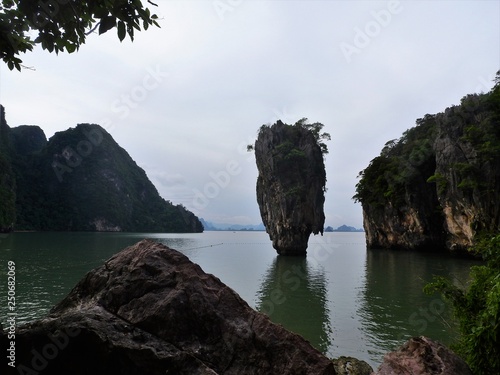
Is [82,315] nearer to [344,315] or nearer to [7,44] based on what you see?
[7,44]

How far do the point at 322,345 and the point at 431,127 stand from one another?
145ft

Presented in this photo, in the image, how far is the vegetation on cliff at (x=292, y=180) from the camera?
38.8m

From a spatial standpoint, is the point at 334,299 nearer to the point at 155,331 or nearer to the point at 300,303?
the point at 300,303

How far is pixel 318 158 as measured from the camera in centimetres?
4156

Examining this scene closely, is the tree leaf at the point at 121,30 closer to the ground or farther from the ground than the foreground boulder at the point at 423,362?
farther from the ground

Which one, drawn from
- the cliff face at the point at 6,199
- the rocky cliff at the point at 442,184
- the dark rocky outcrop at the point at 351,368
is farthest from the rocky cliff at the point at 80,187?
the dark rocky outcrop at the point at 351,368

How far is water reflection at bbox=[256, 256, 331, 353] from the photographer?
1112cm

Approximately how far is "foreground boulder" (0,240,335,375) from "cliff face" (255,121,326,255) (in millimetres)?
Answer: 34428

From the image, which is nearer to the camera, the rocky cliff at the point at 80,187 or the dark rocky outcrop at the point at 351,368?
the dark rocky outcrop at the point at 351,368

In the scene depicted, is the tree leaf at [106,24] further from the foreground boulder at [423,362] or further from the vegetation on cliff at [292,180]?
the vegetation on cliff at [292,180]

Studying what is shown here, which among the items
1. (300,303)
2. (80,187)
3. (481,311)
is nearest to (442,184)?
(300,303)

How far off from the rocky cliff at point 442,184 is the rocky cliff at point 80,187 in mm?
79029

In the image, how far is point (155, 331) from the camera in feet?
12.3

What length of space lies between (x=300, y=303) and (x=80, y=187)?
117856 mm
